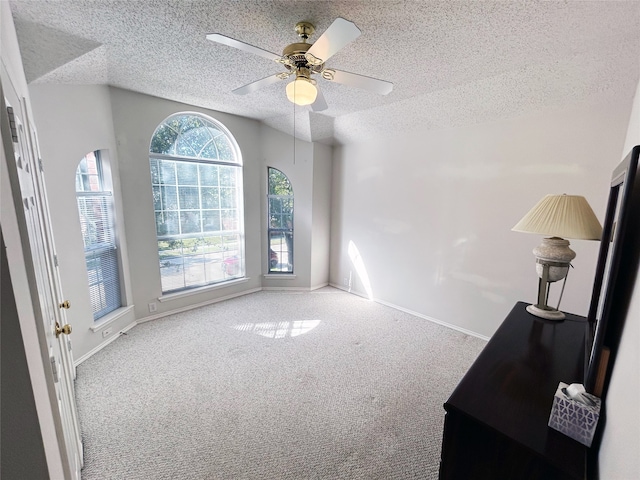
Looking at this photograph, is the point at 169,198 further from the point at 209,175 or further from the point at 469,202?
the point at 469,202

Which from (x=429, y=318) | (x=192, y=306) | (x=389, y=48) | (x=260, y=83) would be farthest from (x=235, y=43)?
(x=429, y=318)

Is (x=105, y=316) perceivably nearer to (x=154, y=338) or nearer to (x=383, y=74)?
(x=154, y=338)

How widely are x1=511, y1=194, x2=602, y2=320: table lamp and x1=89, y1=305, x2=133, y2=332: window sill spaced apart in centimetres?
368

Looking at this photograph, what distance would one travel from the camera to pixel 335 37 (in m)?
1.37

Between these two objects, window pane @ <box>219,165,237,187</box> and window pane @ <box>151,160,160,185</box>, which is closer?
window pane @ <box>151,160,160,185</box>

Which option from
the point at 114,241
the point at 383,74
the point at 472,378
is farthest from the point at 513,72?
the point at 114,241

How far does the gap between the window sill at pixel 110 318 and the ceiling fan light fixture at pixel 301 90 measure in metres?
2.92

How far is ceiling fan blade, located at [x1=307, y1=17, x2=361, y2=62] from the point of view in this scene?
1.25 m

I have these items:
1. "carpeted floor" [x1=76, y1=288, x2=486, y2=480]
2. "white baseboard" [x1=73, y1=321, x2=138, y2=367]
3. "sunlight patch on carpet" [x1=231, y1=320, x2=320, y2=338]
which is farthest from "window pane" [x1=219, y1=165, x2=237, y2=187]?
"white baseboard" [x1=73, y1=321, x2=138, y2=367]

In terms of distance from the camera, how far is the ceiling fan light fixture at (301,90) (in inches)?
65.0

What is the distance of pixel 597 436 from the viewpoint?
31.8 inches

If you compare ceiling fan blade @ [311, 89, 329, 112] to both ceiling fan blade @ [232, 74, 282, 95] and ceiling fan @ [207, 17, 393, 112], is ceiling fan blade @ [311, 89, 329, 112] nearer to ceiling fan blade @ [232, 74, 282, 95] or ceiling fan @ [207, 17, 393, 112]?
ceiling fan @ [207, 17, 393, 112]

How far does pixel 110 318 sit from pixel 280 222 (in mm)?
2526

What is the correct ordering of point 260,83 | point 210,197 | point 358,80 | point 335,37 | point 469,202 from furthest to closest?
point 210,197 → point 469,202 → point 260,83 → point 358,80 → point 335,37
